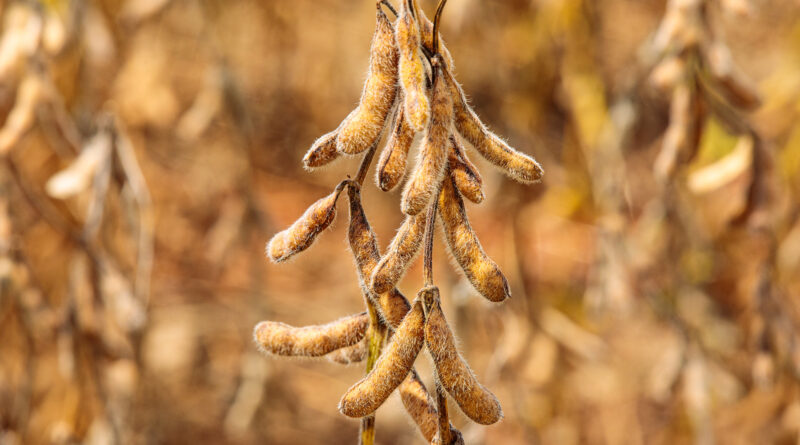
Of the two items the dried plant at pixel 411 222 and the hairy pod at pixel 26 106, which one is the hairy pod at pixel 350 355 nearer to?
the dried plant at pixel 411 222

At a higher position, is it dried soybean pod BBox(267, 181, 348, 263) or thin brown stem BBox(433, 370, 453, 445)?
dried soybean pod BBox(267, 181, 348, 263)

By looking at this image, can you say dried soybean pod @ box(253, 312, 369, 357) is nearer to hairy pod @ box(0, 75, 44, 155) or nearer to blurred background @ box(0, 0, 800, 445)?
blurred background @ box(0, 0, 800, 445)

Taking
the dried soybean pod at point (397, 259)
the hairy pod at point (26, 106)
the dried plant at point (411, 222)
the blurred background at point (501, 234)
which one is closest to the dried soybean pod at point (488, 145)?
the dried plant at point (411, 222)

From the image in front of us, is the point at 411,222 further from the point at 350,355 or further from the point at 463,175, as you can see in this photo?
the point at 350,355

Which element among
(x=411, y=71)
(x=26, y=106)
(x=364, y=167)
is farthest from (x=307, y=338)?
(x=26, y=106)

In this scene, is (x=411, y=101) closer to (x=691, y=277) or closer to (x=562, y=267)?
(x=691, y=277)

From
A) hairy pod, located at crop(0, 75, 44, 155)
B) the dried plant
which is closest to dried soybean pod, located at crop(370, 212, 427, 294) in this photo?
the dried plant
